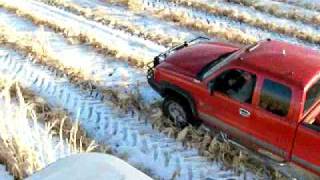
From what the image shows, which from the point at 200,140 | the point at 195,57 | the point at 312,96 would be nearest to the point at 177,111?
the point at 200,140

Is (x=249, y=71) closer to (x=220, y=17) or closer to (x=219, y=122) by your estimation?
(x=219, y=122)

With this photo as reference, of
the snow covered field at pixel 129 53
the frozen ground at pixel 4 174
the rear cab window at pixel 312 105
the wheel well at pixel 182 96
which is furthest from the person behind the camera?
the wheel well at pixel 182 96

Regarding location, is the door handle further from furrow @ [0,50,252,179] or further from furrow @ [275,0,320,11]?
furrow @ [275,0,320,11]

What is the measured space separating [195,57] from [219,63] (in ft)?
2.14

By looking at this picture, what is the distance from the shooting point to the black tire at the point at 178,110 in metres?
8.84

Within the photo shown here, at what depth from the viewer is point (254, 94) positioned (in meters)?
7.70

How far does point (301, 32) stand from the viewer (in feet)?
43.8

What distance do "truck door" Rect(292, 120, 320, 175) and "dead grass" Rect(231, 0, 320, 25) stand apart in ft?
24.1

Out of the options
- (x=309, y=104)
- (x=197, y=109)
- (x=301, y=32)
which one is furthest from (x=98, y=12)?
(x=309, y=104)

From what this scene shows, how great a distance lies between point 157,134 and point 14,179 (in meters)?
3.28

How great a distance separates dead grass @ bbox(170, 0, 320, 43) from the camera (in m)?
13.2

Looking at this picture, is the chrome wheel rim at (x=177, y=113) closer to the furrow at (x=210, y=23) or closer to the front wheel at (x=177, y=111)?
the front wheel at (x=177, y=111)

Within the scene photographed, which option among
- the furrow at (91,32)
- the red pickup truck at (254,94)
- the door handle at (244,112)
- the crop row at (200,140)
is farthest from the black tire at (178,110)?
the furrow at (91,32)

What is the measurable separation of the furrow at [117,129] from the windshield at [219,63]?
1219 millimetres
